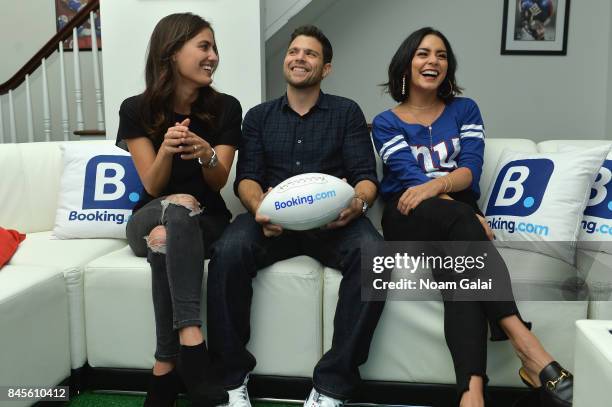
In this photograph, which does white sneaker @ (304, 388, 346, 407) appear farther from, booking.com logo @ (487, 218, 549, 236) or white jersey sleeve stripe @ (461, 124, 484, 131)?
white jersey sleeve stripe @ (461, 124, 484, 131)

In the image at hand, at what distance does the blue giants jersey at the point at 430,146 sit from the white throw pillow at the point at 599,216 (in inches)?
15.0

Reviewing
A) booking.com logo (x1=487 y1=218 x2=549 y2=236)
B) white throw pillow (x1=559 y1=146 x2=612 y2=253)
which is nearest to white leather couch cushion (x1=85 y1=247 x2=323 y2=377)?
booking.com logo (x1=487 y1=218 x2=549 y2=236)

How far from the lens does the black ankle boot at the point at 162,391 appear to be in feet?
4.97

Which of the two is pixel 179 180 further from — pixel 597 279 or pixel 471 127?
pixel 597 279

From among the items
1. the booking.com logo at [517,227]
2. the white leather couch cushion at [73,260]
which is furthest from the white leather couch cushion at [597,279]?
the white leather couch cushion at [73,260]

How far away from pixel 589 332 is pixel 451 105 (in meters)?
1.19

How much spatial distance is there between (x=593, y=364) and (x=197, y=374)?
968 mm

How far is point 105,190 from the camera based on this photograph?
2.14 meters

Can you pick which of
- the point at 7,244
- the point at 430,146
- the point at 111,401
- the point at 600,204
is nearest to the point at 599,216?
the point at 600,204

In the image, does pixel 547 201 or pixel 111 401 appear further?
pixel 547 201

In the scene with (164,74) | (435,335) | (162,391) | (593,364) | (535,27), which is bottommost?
(162,391)

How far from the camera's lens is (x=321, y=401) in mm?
1493

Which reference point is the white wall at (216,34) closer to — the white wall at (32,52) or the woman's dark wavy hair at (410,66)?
the woman's dark wavy hair at (410,66)

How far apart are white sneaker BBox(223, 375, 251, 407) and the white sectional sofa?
12cm
